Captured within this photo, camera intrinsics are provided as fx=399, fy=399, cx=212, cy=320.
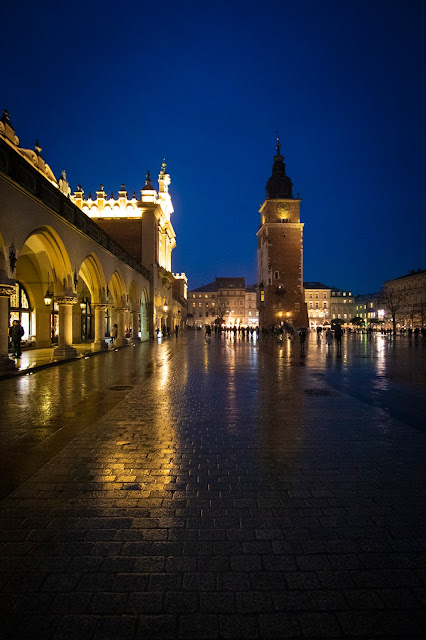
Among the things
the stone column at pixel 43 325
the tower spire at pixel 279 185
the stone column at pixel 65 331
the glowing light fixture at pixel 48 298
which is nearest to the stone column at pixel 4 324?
the stone column at pixel 65 331

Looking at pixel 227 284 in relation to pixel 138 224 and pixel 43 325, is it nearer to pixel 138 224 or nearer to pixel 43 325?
pixel 138 224

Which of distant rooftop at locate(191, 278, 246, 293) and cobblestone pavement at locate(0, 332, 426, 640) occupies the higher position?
distant rooftop at locate(191, 278, 246, 293)

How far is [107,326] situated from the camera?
38.6 m

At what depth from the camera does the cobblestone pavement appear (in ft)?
7.77

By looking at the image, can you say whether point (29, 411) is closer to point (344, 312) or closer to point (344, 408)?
point (344, 408)

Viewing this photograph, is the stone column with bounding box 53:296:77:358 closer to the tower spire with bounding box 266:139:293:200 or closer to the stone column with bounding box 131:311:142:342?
the stone column with bounding box 131:311:142:342

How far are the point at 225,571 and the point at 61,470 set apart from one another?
272 cm

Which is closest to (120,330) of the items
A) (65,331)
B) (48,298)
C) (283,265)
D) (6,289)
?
(48,298)

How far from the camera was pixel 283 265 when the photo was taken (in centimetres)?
7762

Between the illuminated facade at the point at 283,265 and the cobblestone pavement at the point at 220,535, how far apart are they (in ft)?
231

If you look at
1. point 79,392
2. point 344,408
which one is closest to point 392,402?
point 344,408

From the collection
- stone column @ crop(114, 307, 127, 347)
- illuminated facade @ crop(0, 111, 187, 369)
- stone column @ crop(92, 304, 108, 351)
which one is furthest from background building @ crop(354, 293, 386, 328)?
stone column @ crop(92, 304, 108, 351)

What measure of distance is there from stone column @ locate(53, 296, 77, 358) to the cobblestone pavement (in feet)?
41.1

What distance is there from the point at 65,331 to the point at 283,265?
63.2 m
